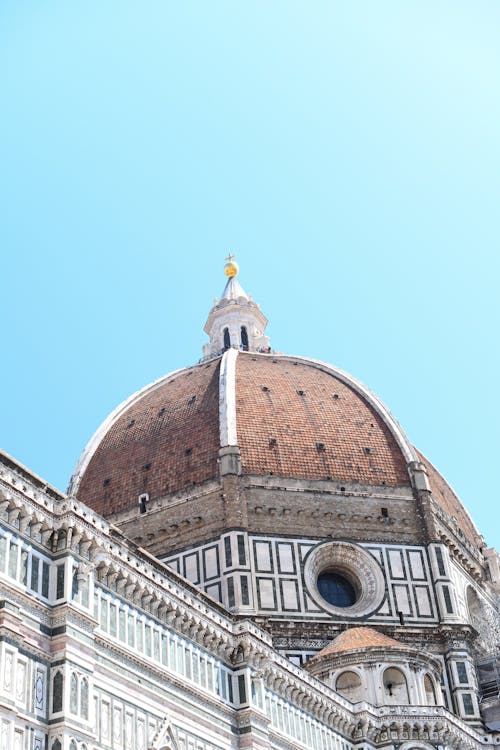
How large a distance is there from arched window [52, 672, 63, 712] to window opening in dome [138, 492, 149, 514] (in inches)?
852

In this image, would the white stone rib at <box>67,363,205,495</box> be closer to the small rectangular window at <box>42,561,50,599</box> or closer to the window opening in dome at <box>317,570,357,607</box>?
the window opening in dome at <box>317,570,357,607</box>

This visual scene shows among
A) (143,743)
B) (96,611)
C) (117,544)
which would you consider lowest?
(143,743)

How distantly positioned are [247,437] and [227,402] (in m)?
2.13

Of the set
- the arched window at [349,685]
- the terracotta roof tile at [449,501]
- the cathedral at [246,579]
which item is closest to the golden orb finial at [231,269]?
the cathedral at [246,579]

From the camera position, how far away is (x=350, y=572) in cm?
4175

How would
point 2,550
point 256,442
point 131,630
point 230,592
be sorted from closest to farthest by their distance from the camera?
point 2,550, point 131,630, point 230,592, point 256,442

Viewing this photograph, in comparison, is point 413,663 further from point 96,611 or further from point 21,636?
point 21,636

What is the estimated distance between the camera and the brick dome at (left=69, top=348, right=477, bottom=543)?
4403 cm

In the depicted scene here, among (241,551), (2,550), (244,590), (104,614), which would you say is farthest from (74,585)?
(241,551)

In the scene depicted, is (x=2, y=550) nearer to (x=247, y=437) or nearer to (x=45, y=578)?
(x=45, y=578)

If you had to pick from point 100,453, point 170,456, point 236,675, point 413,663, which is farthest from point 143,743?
point 100,453

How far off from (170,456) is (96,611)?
2120 centimetres

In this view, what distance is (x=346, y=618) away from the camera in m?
39.8

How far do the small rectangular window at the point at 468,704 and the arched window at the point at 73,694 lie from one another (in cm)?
2013
